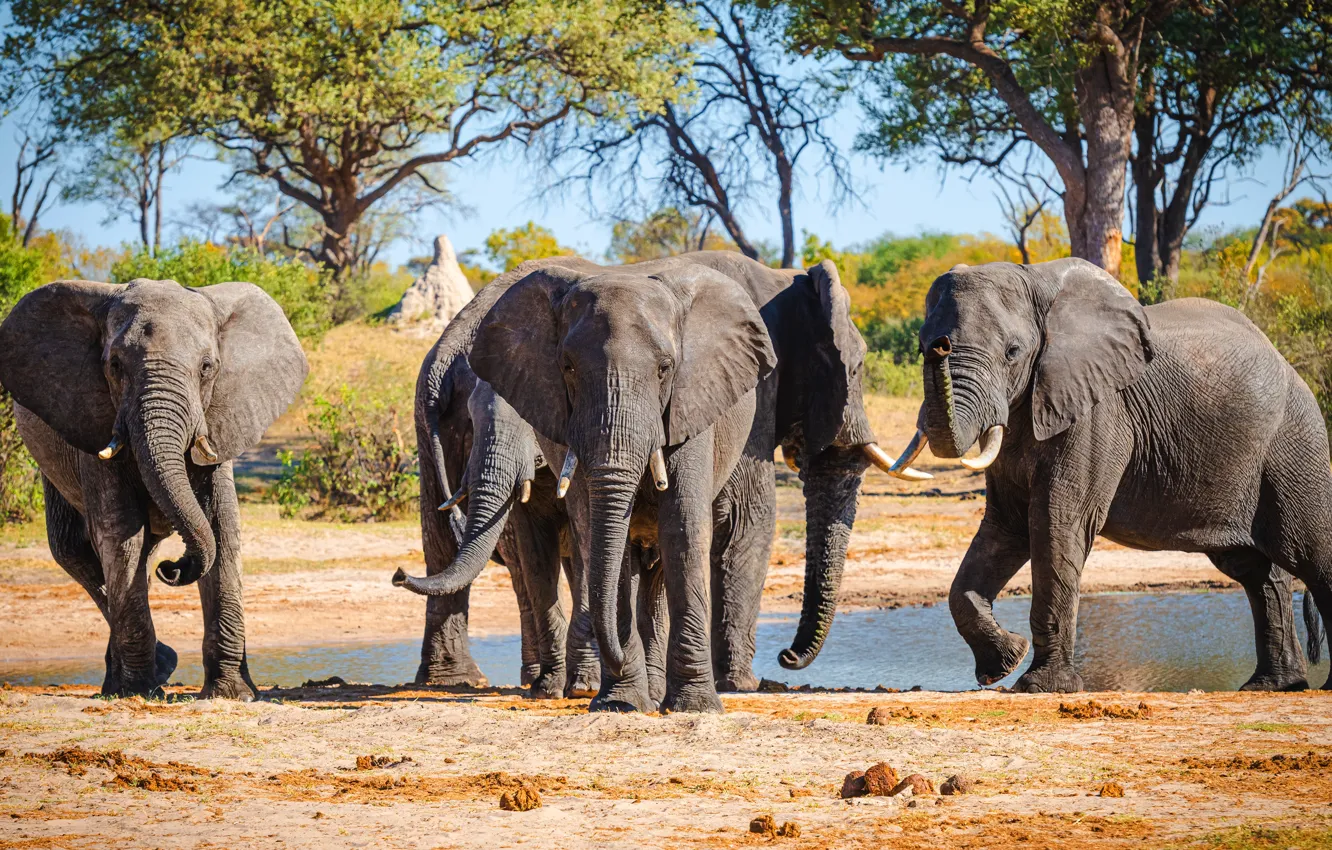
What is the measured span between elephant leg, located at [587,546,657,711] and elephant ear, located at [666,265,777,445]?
70 cm

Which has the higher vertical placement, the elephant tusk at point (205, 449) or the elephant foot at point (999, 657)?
the elephant tusk at point (205, 449)

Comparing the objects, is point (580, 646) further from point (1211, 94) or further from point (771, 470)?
point (1211, 94)

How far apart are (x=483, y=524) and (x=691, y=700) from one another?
1.49m

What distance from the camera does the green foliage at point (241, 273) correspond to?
74.2ft

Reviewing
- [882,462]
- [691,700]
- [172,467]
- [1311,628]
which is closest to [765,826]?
[691,700]

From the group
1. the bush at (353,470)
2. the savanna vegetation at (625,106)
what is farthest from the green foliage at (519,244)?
the bush at (353,470)

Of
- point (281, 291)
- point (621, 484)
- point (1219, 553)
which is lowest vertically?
point (1219, 553)

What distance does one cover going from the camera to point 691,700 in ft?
22.5

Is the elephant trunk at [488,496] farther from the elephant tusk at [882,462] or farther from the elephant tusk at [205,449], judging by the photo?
the elephant tusk at [882,462]

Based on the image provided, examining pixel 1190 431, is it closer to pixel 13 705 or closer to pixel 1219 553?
pixel 1219 553

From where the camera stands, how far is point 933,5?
23516 millimetres

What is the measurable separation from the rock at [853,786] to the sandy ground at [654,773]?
0.05 metres

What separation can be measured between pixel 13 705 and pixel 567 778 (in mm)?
3275

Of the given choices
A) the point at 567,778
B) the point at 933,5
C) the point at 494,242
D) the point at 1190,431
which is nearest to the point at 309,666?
the point at 567,778
